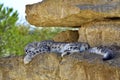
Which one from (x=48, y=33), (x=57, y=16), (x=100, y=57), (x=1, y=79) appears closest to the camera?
(x=100, y=57)

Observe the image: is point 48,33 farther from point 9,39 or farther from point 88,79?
point 88,79

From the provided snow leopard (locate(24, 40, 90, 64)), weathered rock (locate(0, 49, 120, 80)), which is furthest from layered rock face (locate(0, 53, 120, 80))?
snow leopard (locate(24, 40, 90, 64))

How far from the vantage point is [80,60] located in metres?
4.59

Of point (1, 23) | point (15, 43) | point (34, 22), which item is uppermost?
point (34, 22)

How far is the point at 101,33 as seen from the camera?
16.9ft

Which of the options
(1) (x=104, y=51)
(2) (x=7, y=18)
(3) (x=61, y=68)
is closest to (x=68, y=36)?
(3) (x=61, y=68)

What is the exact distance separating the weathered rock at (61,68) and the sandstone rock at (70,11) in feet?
1.97

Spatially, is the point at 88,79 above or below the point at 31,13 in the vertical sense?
below

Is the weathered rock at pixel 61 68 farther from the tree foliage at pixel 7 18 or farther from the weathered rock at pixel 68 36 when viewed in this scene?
the tree foliage at pixel 7 18

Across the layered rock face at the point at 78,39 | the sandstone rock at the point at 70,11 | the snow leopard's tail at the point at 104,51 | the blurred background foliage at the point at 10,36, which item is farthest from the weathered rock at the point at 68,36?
the blurred background foliage at the point at 10,36

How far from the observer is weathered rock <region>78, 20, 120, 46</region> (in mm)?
5004

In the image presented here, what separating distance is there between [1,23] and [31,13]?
673 cm

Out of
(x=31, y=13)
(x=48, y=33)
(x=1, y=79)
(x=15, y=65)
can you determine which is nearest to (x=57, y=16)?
(x=31, y=13)

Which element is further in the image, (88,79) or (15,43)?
(15,43)
